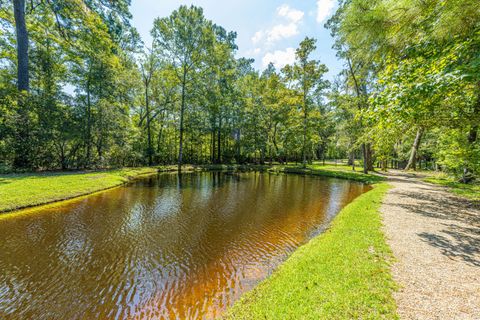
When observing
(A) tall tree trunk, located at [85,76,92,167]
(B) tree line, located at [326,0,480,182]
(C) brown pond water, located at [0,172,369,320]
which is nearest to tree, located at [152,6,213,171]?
(A) tall tree trunk, located at [85,76,92,167]

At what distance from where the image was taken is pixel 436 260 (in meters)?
4.29

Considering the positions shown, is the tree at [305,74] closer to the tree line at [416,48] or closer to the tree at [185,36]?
the tree at [185,36]

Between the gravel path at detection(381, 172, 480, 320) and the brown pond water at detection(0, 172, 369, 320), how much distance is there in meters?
2.59

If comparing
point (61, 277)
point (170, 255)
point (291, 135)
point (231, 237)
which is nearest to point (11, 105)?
point (61, 277)

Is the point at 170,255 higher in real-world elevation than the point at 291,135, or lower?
lower

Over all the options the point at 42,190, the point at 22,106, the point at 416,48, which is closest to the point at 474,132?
the point at 416,48

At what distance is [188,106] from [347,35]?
1099 inches

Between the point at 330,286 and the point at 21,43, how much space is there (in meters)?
24.6

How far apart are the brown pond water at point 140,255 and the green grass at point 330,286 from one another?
70cm

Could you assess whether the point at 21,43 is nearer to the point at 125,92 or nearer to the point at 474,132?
the point at 125,92

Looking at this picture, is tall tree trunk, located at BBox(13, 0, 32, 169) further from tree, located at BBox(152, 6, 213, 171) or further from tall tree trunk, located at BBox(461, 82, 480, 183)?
tall tree trunk, located at BBox(461, 82, 480, 183)

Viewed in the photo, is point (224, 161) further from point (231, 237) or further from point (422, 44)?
point (422, 44)

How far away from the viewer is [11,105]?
13.4m

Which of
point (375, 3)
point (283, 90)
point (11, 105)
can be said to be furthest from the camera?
point (283, 90)
